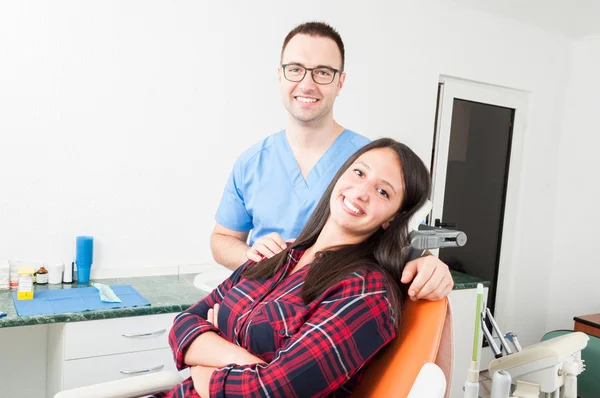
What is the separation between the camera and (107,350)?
2064 millimetres

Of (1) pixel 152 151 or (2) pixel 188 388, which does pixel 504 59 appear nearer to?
(1) pixel 152 151

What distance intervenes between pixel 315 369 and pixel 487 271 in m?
3.17

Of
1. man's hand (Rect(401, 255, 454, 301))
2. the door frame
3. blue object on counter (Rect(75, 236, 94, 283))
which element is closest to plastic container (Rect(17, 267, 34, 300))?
blue object on counter (Rect(75, 236, 94, 283))

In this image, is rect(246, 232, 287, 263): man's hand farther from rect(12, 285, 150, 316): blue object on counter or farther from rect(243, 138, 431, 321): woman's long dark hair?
rect(12, 285, 150, 316): blue object on counter

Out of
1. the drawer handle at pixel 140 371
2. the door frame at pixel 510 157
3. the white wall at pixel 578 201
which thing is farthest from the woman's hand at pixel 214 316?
the white wall at pixel 578 201

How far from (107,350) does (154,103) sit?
1157 millimetres

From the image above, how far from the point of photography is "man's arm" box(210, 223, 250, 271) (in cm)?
181

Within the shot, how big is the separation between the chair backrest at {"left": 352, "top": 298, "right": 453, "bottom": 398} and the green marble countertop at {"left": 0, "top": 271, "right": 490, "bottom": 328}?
116 cm

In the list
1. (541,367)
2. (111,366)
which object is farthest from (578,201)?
(111,366)

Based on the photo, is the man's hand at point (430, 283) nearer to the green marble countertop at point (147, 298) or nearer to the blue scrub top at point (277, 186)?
the blue scrub top at point (277, 186)

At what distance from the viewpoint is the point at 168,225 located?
8.70ft

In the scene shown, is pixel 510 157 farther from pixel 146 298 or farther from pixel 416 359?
pixel 416 359

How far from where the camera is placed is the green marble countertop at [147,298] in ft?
6.26

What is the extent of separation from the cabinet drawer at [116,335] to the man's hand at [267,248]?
0.86 m
